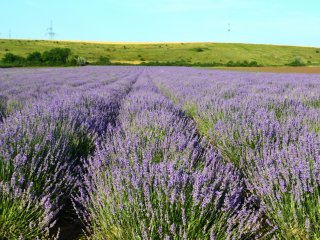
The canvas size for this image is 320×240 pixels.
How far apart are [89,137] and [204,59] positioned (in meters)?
59.6

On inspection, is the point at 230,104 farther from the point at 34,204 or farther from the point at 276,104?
the point at 34,204

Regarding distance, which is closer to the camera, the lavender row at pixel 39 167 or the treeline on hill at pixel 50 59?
the lavender row at pixel 39 167

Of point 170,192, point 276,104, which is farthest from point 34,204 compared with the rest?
point 276,104

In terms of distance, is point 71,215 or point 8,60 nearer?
point 71,215

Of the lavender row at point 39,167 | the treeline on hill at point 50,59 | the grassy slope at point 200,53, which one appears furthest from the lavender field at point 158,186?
the grassy slope at point 200,53

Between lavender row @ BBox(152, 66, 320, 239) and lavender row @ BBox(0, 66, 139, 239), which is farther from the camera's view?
lavender row @ BBox(0, 66, 139, 239)

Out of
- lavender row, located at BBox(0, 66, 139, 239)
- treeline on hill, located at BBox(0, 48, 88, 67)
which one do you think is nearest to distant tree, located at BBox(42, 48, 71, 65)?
treeline on hill, located at BBox(0, 48, 88, 67)

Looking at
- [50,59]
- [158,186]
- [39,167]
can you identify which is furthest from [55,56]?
[158,186]

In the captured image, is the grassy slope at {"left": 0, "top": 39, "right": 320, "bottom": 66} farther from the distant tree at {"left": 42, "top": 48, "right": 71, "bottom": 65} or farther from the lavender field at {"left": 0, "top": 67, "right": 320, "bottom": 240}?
the lavender field at {"left": 0, "top": 67, "right": 320, "bottom": 240}

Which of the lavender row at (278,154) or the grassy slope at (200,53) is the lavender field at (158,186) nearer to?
the lavender row at (278,154)

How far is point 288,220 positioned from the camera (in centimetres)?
197

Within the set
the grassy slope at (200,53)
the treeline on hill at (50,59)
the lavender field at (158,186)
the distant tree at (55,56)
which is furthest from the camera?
the grassy slope at (200,53)

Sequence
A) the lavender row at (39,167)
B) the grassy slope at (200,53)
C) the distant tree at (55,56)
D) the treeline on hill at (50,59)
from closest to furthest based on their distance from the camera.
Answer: the lavender row at (39,167) → the treeline on hill at (50,59) → the distant tree at (55,56) → the grassy slope at (200,53)

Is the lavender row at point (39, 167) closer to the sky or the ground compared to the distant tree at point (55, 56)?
closer to the sky
